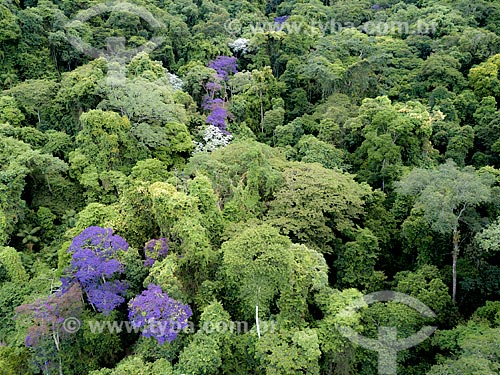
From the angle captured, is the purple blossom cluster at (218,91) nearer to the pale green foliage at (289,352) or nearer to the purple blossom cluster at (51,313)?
the purple blossom cluster at (51,313)

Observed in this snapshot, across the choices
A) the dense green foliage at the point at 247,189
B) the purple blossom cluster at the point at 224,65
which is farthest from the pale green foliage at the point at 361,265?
the purple blossom cluster at the point at 224,65

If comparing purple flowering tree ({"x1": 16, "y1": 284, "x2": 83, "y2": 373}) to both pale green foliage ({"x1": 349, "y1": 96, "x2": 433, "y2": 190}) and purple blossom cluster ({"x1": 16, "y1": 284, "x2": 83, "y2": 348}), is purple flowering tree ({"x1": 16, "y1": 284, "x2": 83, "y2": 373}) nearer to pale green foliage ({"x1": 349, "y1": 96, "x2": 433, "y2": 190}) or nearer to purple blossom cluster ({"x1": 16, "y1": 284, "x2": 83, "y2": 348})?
purple blossom cluster ({"x1": 16, "y1": 284, "x2": 83, "y2": 348})

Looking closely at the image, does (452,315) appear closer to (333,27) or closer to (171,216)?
(171,216)

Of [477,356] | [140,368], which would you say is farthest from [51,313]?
[477,356]

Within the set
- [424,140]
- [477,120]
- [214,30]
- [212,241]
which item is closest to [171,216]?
[212,241]

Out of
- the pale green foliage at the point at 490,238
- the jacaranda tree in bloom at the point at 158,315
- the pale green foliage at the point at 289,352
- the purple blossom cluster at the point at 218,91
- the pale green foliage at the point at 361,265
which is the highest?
the purple blossom cluster at the point at 218,91

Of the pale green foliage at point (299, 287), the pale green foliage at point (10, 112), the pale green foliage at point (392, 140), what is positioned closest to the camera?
the pale green foliage at point (299, 287)

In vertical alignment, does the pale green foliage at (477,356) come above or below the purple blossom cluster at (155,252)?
below
